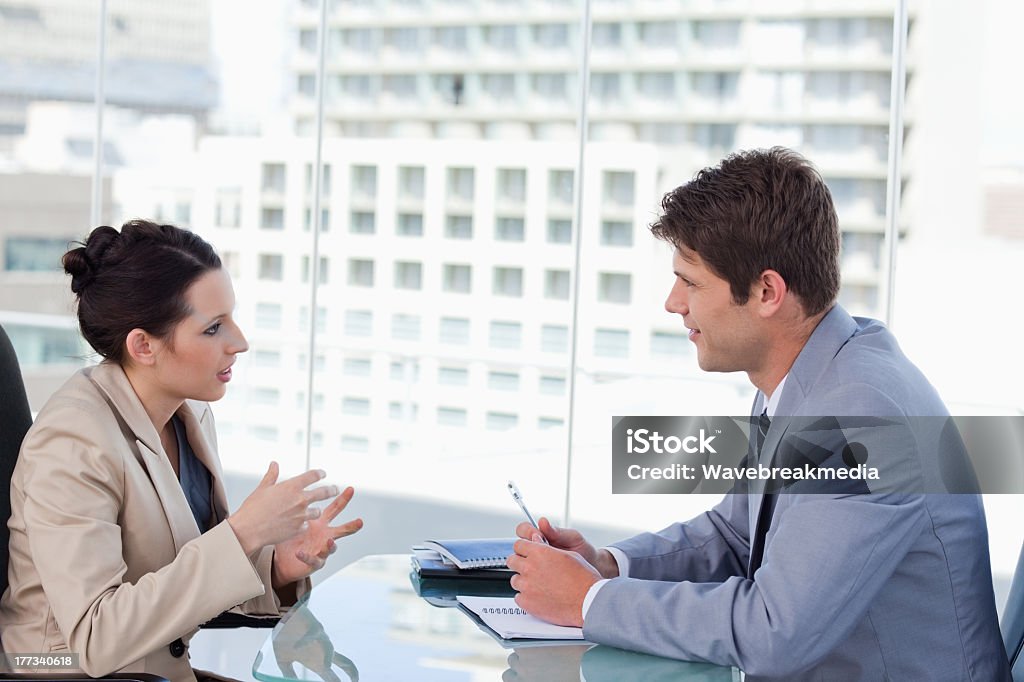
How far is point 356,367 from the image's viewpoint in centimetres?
575

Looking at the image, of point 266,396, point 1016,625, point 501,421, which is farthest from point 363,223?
point 1016,625

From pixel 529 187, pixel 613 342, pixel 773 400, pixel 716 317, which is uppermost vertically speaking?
pixel 529 187

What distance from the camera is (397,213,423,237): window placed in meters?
5.30

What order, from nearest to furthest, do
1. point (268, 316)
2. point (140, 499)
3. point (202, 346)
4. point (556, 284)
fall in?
point (140, 499)
point (202, 346)
point (556, 284)
point (268, 316)

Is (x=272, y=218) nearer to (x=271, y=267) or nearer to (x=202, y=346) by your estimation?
(x=271, y=267)

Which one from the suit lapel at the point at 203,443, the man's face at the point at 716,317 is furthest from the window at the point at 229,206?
the man's face at the point at 716,317

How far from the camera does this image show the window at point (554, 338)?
5262 millimetres

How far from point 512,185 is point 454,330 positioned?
30.5 inches

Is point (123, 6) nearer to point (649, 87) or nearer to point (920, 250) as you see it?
point (649, 87)

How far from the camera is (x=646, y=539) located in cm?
181

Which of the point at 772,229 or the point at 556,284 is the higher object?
the point at 772,229

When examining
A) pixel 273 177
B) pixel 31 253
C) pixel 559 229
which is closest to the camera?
pixel 559 229

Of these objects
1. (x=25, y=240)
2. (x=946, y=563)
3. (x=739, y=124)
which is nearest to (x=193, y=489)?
(x=946, y=563)

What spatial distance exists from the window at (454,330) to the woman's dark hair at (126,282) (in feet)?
11.6
